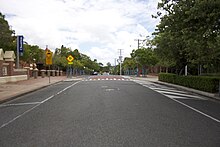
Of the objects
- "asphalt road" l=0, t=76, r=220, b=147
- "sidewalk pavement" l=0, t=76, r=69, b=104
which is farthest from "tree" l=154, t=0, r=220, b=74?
"sidewalk pavement" l=0, t=76, r=69, b=104

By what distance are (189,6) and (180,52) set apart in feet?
43.3

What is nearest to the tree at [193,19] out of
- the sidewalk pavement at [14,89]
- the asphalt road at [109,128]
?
the asphalt road at [109,128]

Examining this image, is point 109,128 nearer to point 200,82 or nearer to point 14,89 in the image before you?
point 200,82

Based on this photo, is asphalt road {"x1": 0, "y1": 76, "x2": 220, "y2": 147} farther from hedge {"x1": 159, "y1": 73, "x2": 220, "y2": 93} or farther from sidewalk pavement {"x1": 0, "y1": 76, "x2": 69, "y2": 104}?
hedge {"x1": 159, "y1": 73, "x2": 220, "y2": 93}

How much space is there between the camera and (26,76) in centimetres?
3762

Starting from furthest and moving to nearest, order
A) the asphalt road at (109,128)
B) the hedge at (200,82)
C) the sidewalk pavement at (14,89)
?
1. the hedge at (200,82)
2. the sidewalk pavement at (14,89)
3. the asphalt road at (109,128)

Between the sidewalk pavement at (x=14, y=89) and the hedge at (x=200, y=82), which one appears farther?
the hedge at (x=200, y=82)

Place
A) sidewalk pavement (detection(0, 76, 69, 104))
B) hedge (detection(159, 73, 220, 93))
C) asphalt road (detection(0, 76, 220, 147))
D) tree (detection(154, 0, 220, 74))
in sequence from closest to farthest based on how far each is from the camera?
1. asphalt road (detection(0, 76, 220, 147))
2. tree (detection(154, 0, 220, 74))
3. sidewalk pavement (detection(0, 76, 69, 104))
4. hedge (detection(159, 73, 220, 93))

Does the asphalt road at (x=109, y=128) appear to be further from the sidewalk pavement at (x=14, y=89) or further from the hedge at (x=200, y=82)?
the hedge at (x=200, y=82)

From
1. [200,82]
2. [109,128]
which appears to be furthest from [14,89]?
[109,128]

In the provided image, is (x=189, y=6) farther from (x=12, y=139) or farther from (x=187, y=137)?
(x=12, y=139)

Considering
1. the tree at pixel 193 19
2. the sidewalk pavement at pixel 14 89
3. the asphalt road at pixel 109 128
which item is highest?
the tree at pixel 193 19

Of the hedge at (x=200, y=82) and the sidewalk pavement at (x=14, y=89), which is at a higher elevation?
the hedge at (x=200, y=82)

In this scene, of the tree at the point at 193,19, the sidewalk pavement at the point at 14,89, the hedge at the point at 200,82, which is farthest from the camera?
the hedge at the point at 200,82
